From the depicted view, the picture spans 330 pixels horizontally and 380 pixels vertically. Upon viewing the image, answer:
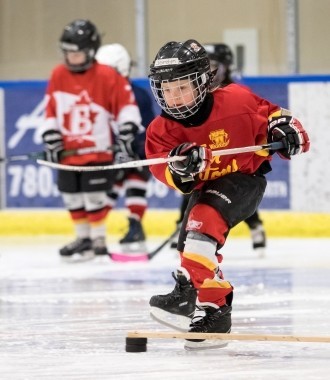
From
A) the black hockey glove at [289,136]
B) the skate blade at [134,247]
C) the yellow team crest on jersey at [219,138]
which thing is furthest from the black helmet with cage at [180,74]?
the skate blade at [134,247]

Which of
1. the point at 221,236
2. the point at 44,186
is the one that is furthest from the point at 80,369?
the point at 44,186

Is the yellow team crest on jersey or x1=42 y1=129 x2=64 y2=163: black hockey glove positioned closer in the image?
the yellow team crest on jersey

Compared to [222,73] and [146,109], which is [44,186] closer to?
[146,109]

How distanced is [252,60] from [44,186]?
6.02ft

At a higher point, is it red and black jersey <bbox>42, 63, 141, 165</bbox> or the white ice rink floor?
red and black jersey <bbox>42, 63, 141, 165</bbox>

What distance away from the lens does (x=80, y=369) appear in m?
3.58

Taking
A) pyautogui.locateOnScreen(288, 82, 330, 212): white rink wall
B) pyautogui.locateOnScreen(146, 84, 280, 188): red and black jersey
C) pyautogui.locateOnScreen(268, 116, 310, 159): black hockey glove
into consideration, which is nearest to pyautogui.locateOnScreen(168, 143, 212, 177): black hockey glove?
pyautogui.locateOnScreen(146, 84, 280, 188): red and black jersey

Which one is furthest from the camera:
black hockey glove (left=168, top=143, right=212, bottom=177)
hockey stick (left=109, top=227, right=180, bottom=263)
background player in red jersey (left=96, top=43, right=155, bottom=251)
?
background player in red jersey (left=96, top=43, right=155, bottom=251)

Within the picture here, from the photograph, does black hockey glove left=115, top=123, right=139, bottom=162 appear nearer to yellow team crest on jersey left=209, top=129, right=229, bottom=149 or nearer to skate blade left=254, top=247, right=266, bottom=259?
skate blade left=254, top=247, right=266, bottom=259

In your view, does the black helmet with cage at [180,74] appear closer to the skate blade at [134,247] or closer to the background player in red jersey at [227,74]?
the background player in red jersey at [227,74]

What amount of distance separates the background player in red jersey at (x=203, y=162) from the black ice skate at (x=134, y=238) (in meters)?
3.10

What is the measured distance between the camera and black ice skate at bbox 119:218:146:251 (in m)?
7.16

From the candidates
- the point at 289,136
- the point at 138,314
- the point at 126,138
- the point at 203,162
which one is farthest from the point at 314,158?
the point at 203,162

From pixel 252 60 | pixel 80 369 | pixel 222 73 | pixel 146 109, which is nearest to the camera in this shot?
pixel 80 369
